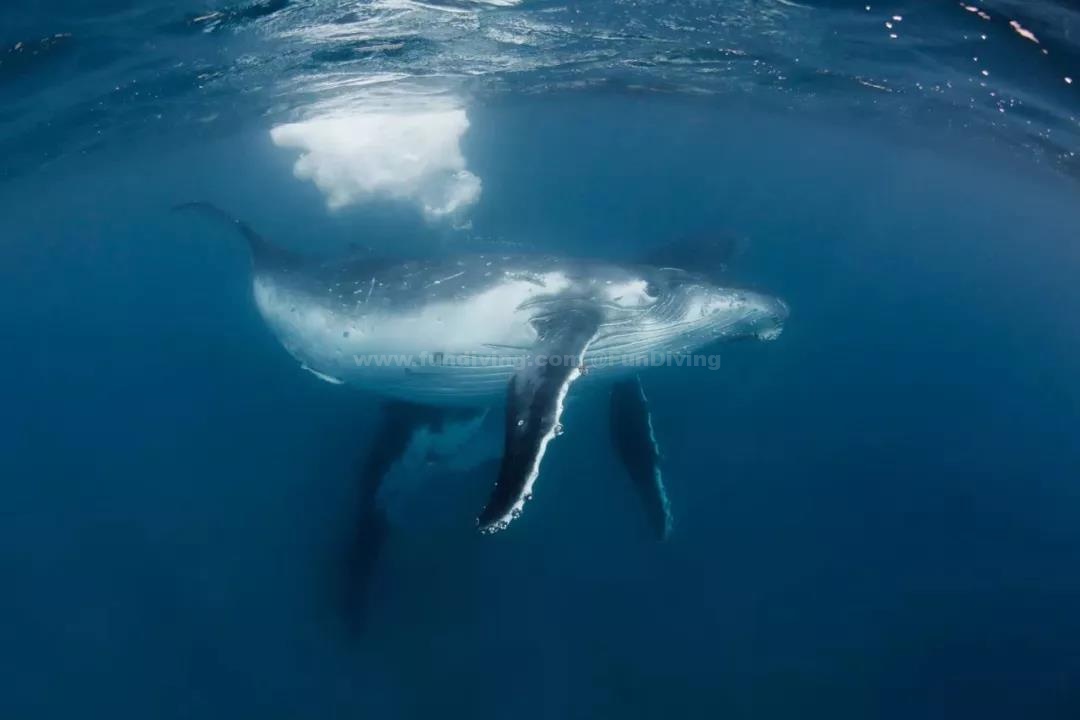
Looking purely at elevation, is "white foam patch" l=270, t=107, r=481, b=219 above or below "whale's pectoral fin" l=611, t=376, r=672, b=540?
below

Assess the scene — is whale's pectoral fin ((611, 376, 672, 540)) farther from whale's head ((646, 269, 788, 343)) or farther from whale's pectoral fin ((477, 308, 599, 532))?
whale's pectoral fin ((477, 308, 599, 532))

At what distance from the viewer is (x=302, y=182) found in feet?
115

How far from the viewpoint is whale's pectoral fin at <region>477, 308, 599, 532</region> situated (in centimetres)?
557

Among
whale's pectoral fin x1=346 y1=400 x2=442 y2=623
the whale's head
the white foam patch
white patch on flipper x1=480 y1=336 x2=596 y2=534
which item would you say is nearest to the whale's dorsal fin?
the whale's head

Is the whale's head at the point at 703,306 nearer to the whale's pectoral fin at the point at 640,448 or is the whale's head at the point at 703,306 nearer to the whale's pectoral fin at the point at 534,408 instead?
the whale's pectoral fin at the point at 534,408

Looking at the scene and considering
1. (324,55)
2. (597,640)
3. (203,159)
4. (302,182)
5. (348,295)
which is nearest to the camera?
(348,295)

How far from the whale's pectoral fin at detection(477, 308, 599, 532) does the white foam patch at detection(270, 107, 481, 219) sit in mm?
18747

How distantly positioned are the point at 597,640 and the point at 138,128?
21827 mm

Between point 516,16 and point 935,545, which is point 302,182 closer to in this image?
point 516,16

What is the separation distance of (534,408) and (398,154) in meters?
22.2

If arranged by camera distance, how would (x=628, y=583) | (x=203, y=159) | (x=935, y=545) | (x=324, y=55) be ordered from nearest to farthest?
1. (x=628, y=583)
2. (x=935, y=545)
3. (x=324, y=55)
4. (x=203, y=159)

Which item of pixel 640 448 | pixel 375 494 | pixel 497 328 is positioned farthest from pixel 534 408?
pixel 375 494

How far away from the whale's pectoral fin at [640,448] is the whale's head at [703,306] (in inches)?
63.6

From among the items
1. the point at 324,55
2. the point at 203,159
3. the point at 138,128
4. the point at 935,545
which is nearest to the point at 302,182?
the point at 203,159
